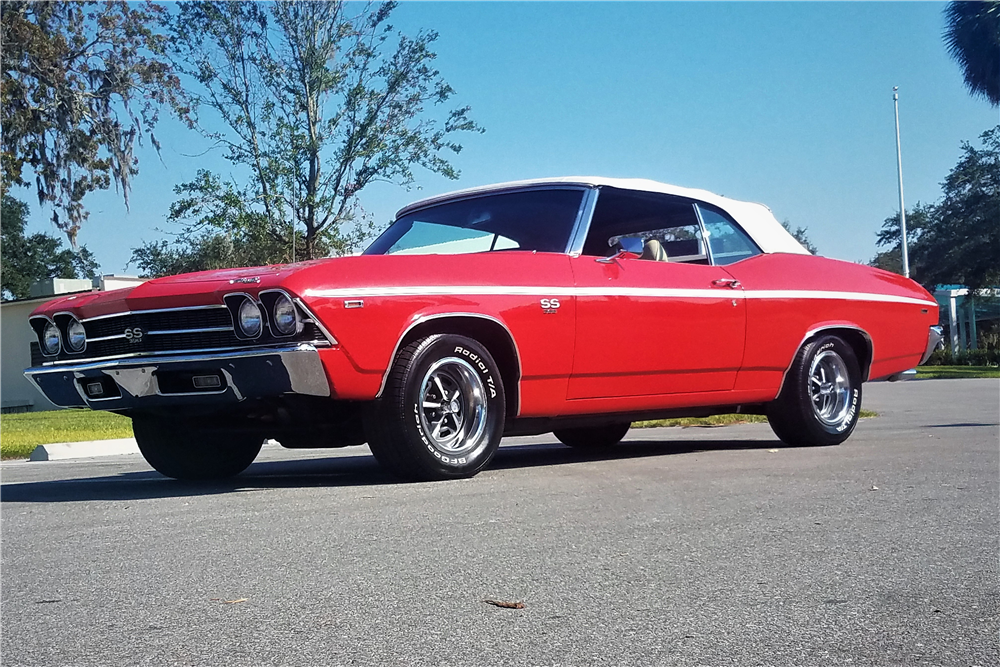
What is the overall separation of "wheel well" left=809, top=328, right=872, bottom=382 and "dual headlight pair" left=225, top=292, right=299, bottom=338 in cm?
438

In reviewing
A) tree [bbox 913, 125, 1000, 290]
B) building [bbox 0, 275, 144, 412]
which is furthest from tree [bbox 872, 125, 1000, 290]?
building [bbox 0, 275, 144, 412]

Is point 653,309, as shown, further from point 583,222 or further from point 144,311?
point 144,311

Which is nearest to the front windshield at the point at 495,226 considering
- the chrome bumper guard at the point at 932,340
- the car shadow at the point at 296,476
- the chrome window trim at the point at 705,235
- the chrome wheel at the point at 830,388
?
the chrome window trim at the point at 705,235

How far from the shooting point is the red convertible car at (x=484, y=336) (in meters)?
5.07

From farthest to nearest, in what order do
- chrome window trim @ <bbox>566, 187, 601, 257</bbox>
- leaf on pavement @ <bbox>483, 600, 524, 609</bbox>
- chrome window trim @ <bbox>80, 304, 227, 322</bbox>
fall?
chrome window trim @ <bbox>566, 187, 601, 257</bbox>
chrome window trim @ <bbox>80, 304, 227, 322</bbox>
leaf on pavement @ <bbox>483, 600, 524, 609</bbox>

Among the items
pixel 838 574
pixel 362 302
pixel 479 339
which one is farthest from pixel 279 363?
pixel 838 574

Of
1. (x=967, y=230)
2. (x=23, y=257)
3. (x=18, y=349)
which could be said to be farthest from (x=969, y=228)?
(x=23, y=257)

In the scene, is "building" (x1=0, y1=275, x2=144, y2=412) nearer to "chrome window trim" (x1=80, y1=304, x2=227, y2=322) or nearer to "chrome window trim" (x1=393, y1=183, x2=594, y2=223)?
"chrome window trim" (x1=393, y1=183, x2=594, y2=223)

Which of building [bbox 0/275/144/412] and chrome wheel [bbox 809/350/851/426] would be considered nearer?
chrome wheel [bbox 809/350/851/426]

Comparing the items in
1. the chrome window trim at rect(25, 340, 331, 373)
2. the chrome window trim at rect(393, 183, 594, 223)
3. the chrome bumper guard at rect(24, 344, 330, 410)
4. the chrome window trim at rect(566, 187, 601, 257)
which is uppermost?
the chrome window trim at rect(393, 183, 594, 223)

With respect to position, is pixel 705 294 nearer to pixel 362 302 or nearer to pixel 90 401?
pixel 362 302

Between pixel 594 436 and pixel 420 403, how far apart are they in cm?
324

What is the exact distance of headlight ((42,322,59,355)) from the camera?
5.85 m

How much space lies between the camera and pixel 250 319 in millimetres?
5031
